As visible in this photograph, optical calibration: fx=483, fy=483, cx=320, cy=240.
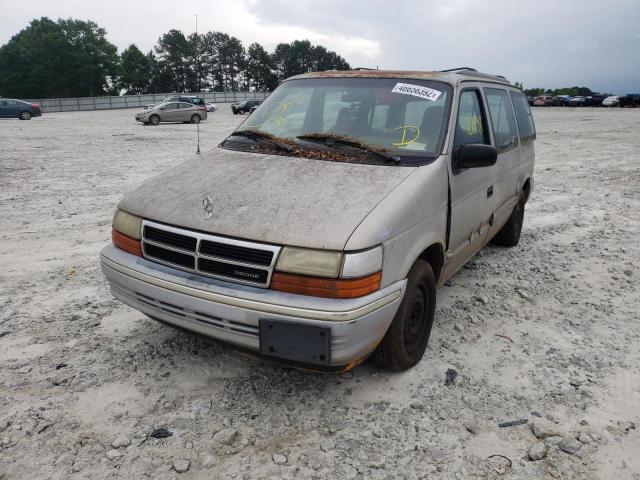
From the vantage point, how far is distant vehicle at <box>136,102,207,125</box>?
26.1 metres

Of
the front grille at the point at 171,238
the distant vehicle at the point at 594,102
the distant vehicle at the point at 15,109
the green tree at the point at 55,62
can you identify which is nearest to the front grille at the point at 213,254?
the front grille at the point at 171,238

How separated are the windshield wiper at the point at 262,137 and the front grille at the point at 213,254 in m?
1.08

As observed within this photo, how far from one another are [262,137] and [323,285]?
171cm

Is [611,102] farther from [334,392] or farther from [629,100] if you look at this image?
[334,392]

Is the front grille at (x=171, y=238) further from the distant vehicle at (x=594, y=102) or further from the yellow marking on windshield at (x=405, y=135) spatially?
the distant vehicle at (x=594, y=102)

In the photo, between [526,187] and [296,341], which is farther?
[526,187]

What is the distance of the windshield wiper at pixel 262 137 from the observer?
3.46 m

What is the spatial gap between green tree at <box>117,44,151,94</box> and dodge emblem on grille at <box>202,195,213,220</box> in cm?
9364

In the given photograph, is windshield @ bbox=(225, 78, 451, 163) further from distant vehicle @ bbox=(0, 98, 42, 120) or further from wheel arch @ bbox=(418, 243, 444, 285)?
distant vehicle @ bbox=(0, 98, 42, 120)

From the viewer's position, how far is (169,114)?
2678cm

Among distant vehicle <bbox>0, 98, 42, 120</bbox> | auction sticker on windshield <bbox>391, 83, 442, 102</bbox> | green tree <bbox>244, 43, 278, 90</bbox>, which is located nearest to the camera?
auction sticker on windshield <bbox>391, 83, 442, 102</bbox>

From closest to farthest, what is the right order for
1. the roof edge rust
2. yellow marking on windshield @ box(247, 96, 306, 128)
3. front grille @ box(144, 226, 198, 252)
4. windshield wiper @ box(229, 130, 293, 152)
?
front grille @ box(144, 226, 198, 252)
windshield wiper @ box(229, 130, 293, 152)
the roof edge rust
yellow marking on windshield @ box(247, 96, 306, 128)

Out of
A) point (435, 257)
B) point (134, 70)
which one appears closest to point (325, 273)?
point (435, 257)

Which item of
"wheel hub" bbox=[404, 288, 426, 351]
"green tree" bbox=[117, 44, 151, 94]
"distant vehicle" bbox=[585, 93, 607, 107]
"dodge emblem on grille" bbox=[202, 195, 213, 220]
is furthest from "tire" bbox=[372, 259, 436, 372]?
"green tree" bbox=[117, 44, 151, 94]
